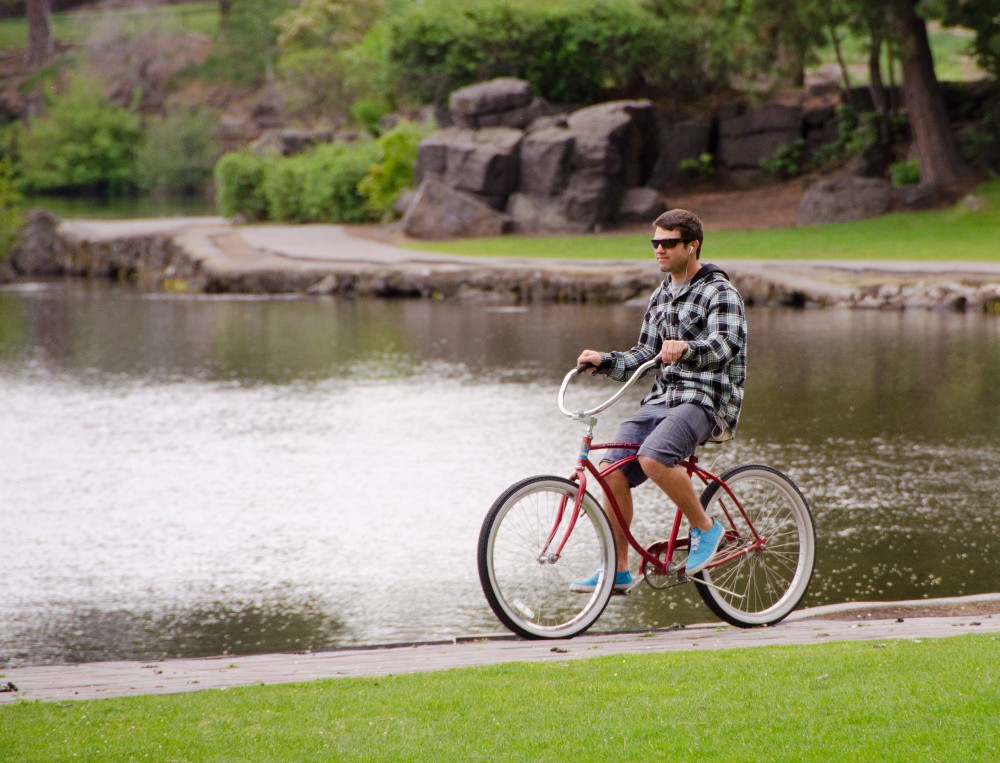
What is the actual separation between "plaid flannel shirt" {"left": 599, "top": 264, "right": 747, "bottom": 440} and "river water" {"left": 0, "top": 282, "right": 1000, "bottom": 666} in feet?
5.29

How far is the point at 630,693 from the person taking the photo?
4.67 meters

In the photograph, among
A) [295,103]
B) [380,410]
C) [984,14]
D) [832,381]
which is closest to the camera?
[380,410]

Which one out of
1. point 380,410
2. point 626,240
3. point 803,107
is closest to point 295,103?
point 803,107

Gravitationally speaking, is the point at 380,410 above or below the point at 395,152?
below

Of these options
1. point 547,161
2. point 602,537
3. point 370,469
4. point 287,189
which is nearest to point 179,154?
point 287,189

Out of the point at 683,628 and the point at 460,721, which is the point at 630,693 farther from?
the point at 683,628

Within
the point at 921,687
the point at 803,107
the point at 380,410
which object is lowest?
the point at 380,410

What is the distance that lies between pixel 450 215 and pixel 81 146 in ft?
186

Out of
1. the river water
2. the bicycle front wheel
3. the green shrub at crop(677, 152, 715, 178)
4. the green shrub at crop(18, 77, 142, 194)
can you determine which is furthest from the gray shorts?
the green shrub at crop(18, 77, 142, 194)

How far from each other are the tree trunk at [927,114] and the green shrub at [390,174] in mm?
14273

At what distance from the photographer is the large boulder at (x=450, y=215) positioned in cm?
3497

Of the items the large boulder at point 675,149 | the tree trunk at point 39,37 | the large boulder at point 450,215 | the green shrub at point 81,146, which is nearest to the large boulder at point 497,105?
the large boulder at point 450,215

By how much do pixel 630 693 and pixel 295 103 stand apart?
6741cm

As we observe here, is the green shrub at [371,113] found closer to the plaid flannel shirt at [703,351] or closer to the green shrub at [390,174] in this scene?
the green shrub at [390,174]
